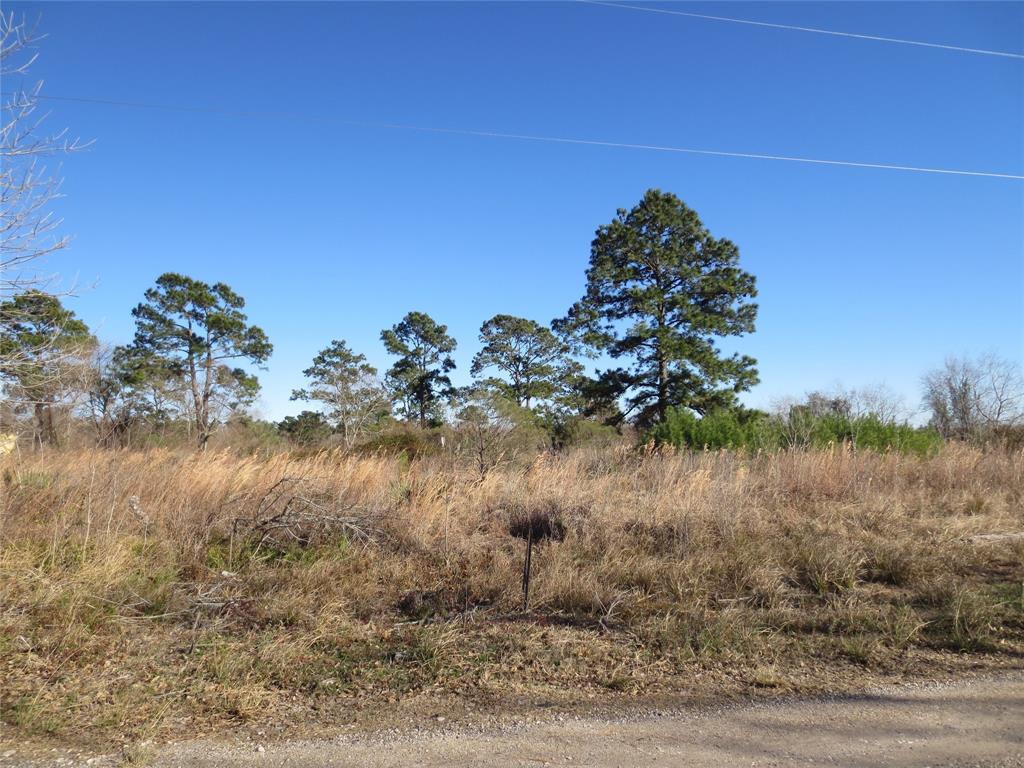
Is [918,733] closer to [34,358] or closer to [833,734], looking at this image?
[833,734]

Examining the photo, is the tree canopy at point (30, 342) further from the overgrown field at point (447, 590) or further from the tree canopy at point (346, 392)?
the tree canopy at point (346, 392)

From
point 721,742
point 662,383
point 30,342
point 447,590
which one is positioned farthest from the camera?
point 662,383

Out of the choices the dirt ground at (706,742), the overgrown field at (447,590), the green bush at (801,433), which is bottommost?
the dirt ground at (706,742)

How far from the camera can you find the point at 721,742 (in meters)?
3.63

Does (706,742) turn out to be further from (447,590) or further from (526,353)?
(526,353)

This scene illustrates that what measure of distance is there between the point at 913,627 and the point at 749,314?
1090 inches

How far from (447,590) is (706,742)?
9.64ft

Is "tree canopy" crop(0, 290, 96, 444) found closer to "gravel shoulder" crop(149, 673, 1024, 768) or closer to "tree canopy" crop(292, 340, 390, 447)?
"gravel shoulder" crop(149, 673, 1024, 768)

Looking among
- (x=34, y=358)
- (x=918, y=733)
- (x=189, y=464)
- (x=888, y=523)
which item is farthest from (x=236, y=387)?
(x=918, y=733)

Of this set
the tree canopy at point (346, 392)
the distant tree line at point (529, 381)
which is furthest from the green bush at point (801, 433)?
the tree canopy at point (346, 392)

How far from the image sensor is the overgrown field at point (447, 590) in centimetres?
435

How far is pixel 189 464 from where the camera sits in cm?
902

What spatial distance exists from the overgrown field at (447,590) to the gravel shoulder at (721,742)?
31cm

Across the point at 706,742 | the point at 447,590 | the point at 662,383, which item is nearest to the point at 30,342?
the point at 447,590
